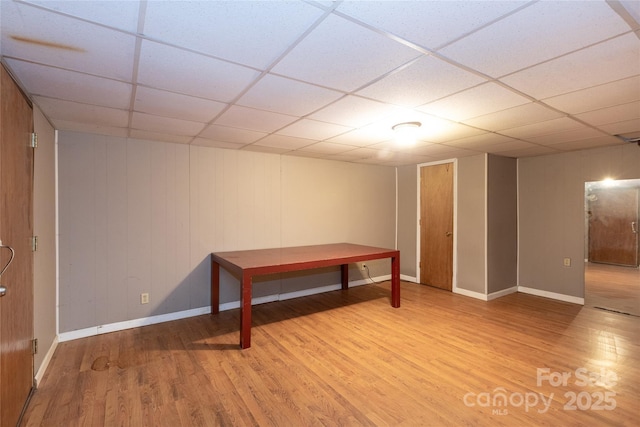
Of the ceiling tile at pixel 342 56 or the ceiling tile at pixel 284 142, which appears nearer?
the ceiling tile at pixel 342 56

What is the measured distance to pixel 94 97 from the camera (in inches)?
88.0

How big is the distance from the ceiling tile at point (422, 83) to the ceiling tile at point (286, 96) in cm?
30

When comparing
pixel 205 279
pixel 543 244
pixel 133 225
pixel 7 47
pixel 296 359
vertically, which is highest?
pixel 7 47

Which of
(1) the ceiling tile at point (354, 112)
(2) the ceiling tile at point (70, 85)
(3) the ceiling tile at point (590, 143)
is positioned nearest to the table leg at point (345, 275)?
(1) the ceiling tile at point (354, 112)

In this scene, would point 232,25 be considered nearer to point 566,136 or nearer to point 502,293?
point 566,136

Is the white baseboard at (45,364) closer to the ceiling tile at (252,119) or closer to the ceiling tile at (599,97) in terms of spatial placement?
the ceiling tile at (252,119)

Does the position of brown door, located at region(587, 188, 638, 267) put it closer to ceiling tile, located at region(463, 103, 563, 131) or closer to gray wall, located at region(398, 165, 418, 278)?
gray wall, located at region(398, 165, 418, 278)

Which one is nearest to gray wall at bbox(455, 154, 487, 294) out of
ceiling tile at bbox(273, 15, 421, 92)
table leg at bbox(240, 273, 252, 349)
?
ceiling tile at bbox(273, 15, 421, 92)

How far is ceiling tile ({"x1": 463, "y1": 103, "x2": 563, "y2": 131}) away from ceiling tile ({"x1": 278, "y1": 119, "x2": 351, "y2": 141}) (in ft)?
4.00

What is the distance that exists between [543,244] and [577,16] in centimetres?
422

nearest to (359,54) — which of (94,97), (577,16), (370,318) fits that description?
(577,16)

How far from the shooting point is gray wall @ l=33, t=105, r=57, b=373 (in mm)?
2379

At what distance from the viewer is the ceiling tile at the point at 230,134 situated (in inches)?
122

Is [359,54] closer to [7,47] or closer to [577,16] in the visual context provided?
[577,16]
